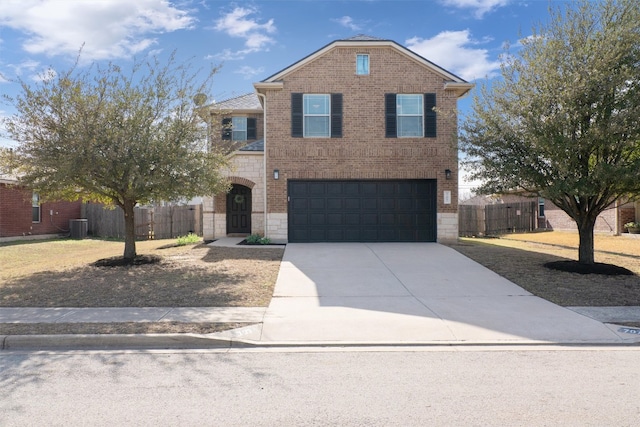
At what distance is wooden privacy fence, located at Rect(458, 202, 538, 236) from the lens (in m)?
23.7

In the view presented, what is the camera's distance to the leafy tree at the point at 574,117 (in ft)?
32.4

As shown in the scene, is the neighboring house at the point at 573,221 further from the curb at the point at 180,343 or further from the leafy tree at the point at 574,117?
the curb at the point at 180,343

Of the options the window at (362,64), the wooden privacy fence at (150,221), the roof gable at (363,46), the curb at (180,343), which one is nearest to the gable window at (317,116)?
the roof gable at (363,46)

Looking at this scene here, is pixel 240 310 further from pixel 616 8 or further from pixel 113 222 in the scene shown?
pixel 113 222

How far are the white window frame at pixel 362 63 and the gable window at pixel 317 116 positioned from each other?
1186 mm

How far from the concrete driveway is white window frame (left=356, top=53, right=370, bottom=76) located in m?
7.51

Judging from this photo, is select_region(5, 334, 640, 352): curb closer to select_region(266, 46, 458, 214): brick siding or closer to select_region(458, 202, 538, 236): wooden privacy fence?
select_region(266, 46, 458, 214): brick siding

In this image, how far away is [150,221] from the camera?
75.5 ft

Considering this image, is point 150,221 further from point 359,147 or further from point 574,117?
point 574,117

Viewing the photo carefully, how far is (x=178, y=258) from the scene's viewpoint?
13.0 metres

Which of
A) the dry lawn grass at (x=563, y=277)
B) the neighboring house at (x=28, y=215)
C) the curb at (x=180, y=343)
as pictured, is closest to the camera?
the curb at (x=180, y=343)

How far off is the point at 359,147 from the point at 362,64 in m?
3.15

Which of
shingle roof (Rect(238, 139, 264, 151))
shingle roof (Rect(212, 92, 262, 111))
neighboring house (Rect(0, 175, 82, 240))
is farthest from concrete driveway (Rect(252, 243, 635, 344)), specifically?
neighboring house (Rect(0, 175, 82, 240))

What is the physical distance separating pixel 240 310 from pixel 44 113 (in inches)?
282
